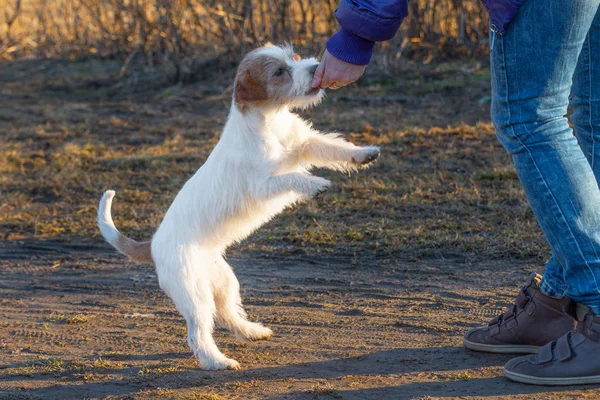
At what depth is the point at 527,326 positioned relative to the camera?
136 inches

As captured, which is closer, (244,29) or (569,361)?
(569,361)

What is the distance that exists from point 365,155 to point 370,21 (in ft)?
3.41

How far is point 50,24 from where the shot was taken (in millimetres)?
14109

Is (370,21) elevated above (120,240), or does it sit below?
above

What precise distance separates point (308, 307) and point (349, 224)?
1479 millimetres

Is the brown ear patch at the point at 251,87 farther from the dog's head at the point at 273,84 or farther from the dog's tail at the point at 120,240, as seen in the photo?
the dog's tail at the point at 120,240

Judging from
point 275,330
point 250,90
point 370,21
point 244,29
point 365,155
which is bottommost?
point 275,330

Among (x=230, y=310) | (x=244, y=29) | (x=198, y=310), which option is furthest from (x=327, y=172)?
(x=244, y=29)

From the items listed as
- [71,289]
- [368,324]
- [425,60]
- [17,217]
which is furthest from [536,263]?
[425,60]

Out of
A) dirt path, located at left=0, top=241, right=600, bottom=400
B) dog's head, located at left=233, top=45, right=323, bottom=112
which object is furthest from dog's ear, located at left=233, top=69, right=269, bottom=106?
dirt path, located at left=0, top=241, right=600, bottom=400

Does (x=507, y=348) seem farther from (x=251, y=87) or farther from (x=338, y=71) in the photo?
(x=251, y=87)

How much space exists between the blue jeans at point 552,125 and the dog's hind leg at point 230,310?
154 centimetres

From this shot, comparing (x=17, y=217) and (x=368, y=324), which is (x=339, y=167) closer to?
(x=368, y=324)

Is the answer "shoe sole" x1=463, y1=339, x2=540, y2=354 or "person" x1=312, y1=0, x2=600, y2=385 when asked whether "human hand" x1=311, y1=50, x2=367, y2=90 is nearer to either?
"person" x1=312, y1=0, x2=600, y2=385
